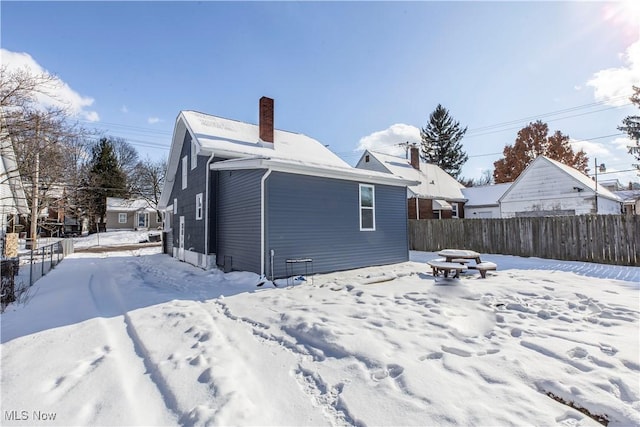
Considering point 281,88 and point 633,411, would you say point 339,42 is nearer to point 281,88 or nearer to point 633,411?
point 281,88

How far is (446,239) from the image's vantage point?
51.4ft

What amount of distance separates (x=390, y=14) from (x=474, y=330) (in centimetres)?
942

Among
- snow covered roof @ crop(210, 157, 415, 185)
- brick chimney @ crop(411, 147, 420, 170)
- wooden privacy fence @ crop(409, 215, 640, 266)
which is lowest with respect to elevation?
wooden privacy fence @ crop(409, 215, 640, 266)

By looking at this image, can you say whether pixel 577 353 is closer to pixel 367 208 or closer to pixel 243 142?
pixel 367 208

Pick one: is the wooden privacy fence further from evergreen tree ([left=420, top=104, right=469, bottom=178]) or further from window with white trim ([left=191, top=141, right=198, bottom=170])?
evergreen tree ([left=420, top=104, right=469, bottom=178])

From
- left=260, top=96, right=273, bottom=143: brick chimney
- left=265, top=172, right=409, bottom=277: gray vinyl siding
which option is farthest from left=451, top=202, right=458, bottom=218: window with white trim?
left=260, top=96, right=273, bottom=143: brick chimney

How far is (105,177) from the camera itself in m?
38.4

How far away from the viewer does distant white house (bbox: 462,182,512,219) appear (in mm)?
26344

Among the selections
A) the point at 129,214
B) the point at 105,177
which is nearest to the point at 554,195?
the point at 129,214

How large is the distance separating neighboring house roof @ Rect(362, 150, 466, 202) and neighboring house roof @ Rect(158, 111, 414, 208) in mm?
9936

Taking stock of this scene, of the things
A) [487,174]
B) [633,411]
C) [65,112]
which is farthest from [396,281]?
→ [487,174]

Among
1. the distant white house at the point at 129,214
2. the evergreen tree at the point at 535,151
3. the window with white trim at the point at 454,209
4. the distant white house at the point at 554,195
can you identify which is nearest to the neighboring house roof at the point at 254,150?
the distant white house at the point at 554,195

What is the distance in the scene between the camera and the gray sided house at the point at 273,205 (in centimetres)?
852

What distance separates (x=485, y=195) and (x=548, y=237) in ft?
54.7
